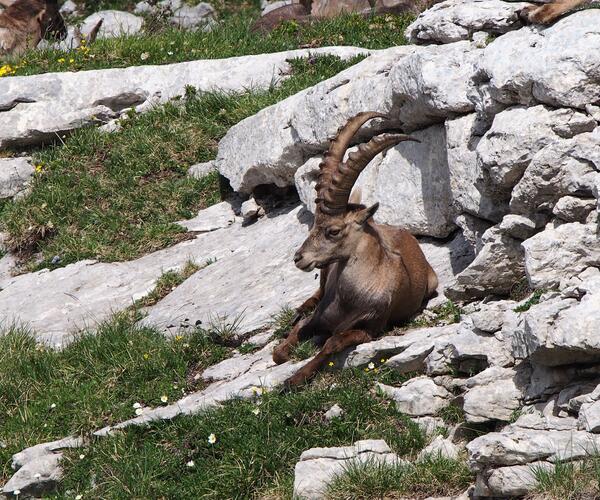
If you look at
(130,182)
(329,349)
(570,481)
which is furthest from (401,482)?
(130,182)

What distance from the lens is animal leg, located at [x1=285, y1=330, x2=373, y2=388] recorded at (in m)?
8.99

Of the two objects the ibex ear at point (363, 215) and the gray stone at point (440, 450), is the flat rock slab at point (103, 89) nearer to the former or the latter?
the ibex ear at point (363, 215)

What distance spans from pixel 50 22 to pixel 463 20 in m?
10.3

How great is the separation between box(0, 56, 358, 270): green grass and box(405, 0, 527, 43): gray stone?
9.96 feet

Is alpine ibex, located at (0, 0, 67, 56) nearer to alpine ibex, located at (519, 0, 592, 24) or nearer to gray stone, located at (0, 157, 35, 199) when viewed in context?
gray stone, located at (0, 157, 35, 199)

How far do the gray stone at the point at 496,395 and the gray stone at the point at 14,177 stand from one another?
8.47 meters

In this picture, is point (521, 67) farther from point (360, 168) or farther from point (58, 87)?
point (58, 87)

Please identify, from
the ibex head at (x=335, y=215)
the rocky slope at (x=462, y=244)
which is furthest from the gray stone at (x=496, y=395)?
the ibex head at (x=335, y=215)

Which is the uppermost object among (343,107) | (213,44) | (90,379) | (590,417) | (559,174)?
(213,44)

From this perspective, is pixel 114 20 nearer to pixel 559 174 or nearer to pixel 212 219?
pixel 212 219

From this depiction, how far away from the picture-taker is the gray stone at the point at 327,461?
7.40 m

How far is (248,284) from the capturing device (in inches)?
450

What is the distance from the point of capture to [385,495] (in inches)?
285

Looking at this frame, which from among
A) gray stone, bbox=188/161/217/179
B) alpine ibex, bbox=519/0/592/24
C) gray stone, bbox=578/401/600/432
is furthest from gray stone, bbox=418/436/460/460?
gray stone, bbox=188/161/217/179
